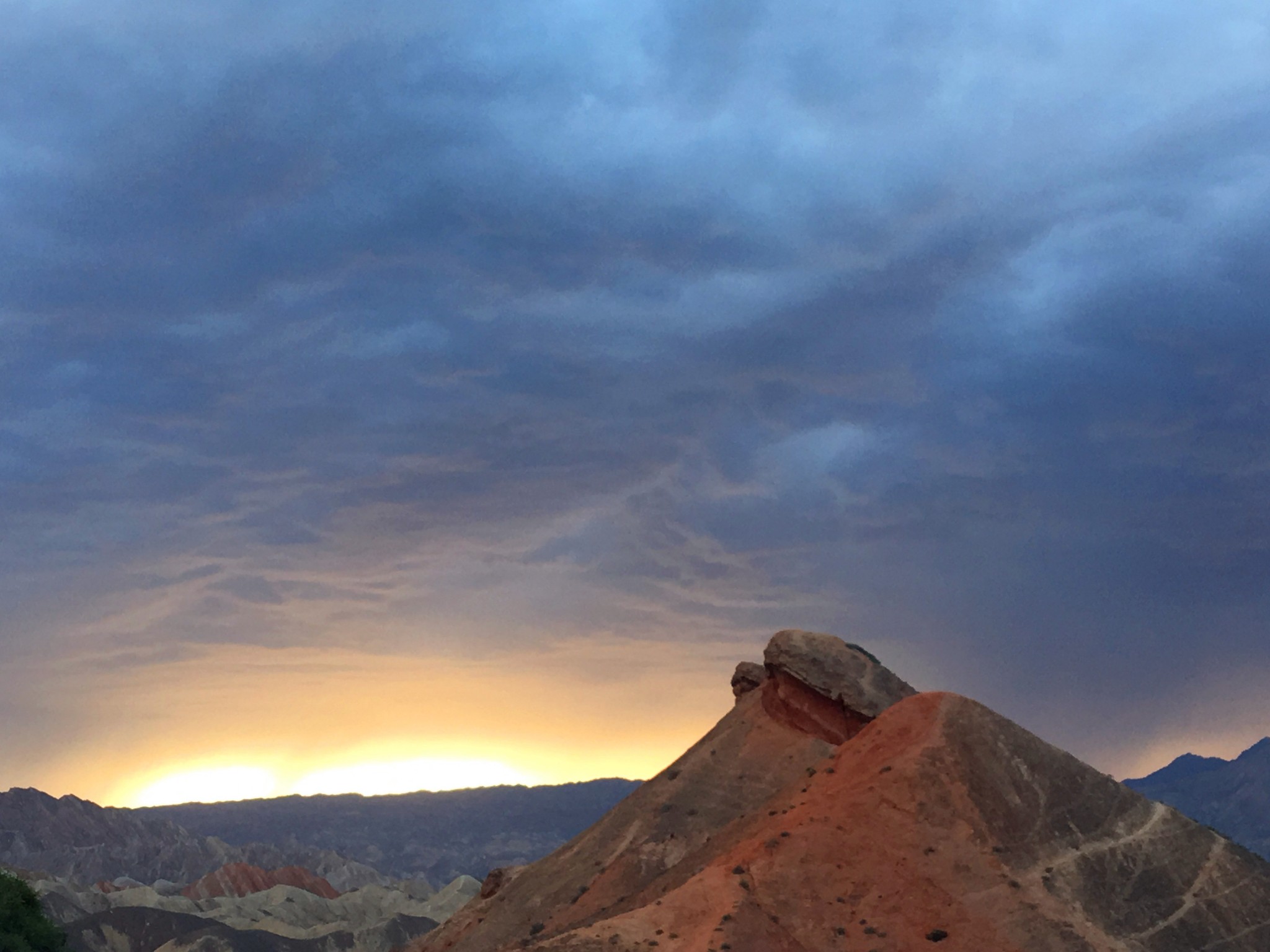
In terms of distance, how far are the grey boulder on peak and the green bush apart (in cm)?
4535

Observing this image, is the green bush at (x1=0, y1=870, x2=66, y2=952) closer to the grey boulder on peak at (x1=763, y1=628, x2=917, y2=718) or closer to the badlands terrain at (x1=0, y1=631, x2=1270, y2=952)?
the badlands terrain at (x1=0, y1=631, x2=1270, y2=952)

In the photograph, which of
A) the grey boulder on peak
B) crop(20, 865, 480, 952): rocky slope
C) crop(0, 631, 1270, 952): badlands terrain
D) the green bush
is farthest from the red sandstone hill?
crop(20, 865, 480, 952): rocky slope

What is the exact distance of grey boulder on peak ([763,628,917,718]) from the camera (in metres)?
67.7

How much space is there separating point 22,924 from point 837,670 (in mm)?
49797

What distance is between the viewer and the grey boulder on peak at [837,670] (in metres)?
67.7

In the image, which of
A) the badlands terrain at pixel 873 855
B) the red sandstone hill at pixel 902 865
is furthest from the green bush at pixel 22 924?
the red sandstone hill at pixel 902 865

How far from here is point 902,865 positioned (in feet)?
164

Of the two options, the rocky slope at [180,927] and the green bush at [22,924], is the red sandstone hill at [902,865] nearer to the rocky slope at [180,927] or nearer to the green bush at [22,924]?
the green bush at [22,924]

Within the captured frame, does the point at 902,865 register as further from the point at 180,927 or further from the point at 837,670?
the point at 180,927

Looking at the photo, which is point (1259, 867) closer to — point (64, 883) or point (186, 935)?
point (186, 935)

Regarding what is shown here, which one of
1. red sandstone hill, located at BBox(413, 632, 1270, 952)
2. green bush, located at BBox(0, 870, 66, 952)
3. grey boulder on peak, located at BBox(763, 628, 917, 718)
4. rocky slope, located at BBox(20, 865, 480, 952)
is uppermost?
grey boulder on peak, located at BBox(763, 628, 917, 718)

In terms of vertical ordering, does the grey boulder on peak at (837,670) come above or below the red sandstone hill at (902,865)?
above

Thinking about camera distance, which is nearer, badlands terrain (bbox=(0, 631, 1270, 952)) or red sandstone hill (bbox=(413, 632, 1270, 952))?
red sandstone hill (bbox=(413, 632, 1270, 952))

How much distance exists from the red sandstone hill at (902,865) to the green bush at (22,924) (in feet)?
83.1
